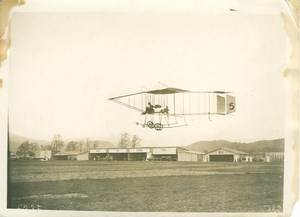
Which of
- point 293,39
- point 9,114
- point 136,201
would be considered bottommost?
point 136,201

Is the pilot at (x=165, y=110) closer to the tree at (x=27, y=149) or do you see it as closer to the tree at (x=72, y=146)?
the tree at (x=72, y=146)

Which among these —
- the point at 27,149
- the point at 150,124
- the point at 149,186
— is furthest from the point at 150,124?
the point at 27,149

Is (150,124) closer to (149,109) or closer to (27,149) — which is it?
(149,109)

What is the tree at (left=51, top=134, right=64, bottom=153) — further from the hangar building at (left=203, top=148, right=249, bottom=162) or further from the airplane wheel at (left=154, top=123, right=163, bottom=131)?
the hangar building at (left=203, top=148, right=249, bottom=162)

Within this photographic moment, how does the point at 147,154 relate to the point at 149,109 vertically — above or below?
below

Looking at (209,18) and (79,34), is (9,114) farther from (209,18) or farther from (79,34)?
(209,18)

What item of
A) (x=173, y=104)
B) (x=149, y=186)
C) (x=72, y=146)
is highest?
(x=173, y=104)

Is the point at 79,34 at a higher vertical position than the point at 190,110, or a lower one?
higher

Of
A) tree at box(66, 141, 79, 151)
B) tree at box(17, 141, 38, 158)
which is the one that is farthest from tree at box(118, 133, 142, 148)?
tree at box(17, 141, 38, 158)

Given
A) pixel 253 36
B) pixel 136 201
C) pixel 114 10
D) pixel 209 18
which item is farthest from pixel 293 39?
pixel 136 201
